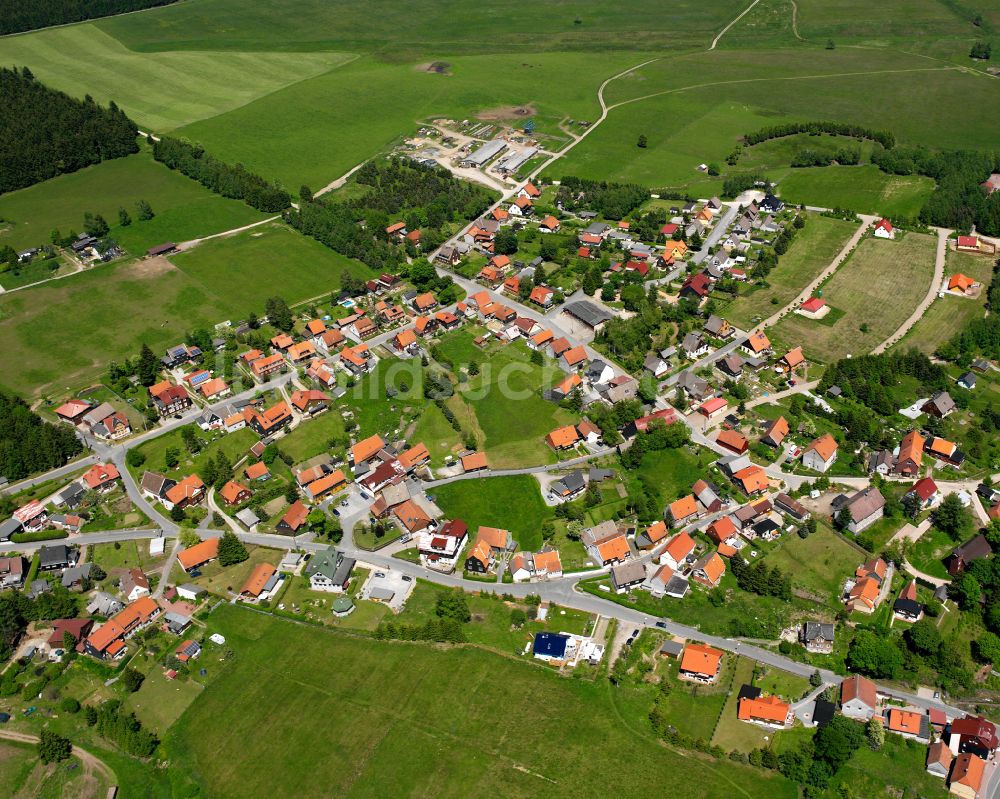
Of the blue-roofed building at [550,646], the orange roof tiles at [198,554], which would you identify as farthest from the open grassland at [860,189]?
the orange roof tiles at [198,554]

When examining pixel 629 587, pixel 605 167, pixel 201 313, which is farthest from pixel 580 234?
pixel 629 587

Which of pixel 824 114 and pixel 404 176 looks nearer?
pixel 404 176

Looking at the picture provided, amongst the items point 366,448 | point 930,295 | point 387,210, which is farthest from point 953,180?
point 366,448

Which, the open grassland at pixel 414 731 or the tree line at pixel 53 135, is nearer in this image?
the open grassland at pixel 414 731

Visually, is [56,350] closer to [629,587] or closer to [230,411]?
[230,411]

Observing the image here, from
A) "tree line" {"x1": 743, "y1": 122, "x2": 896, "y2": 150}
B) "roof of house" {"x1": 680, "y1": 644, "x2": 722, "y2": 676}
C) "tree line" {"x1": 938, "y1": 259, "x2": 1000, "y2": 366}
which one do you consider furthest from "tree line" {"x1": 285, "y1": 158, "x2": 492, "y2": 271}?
"roof of house" {"x1": 680, "y1": 644, "x2": 722, "y2": 676}

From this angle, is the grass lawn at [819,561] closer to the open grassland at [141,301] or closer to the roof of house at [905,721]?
the roof of house at [905,721]

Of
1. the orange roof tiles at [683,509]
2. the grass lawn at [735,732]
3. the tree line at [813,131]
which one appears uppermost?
the tree line at [813,131]
